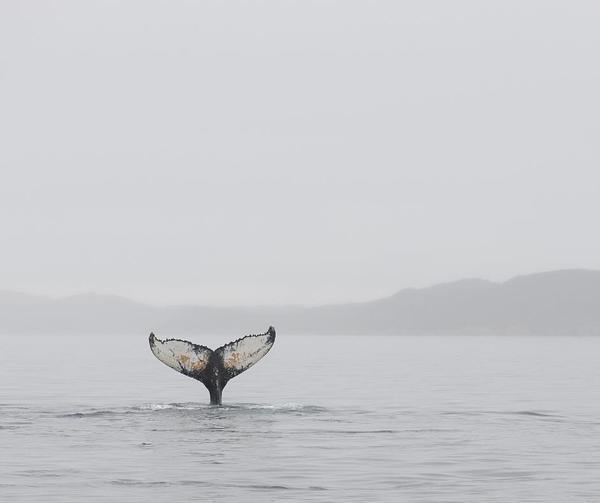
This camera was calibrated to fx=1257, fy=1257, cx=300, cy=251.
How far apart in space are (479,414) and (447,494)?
→ 12.3m

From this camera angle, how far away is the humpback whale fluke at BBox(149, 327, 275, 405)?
23019 mm

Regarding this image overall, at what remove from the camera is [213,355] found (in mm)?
23188

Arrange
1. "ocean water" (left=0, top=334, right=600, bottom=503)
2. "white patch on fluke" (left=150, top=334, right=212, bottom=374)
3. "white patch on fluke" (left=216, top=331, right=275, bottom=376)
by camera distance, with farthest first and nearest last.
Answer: "white patch on fluke" (left=216, top=331, right=275, bottom=376), "white patch on fluke" (left=150, top=334, right=212, bottom=374), "ocean water" (left=0, top=334, right=600, bottom=503)

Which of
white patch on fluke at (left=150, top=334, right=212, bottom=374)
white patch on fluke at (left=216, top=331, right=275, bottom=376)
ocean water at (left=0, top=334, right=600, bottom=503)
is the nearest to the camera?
ocean water at (left=0, top=334, right=600, bottom=503)

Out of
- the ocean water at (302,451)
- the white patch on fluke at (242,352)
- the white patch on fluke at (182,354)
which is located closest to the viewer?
the ocean water at (302,451)

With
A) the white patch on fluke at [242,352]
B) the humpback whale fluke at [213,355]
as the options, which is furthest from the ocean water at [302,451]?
the white patch on fluke at [242,352]

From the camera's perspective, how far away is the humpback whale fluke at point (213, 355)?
23.0 m

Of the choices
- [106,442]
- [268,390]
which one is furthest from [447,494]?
[268,390]

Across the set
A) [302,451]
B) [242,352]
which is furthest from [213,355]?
[302,451]

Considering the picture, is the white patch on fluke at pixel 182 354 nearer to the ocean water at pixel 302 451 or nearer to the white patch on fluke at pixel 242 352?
the white patch on fluke at pixel 242 352

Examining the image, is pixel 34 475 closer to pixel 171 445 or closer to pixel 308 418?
pixel 171 445

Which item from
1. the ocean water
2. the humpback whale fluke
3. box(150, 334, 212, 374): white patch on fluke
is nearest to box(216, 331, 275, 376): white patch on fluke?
the humpback whale fluke

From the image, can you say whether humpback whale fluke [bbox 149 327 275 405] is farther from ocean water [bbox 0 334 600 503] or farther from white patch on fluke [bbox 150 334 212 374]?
ocean water [bbox 0 334 600 503]

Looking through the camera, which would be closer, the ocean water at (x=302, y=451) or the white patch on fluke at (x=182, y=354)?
the ocean water at (x=302, y=451)
